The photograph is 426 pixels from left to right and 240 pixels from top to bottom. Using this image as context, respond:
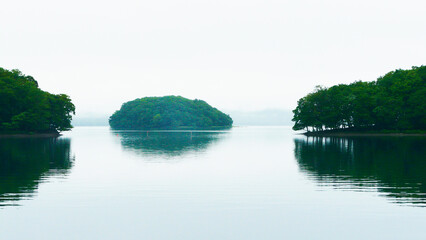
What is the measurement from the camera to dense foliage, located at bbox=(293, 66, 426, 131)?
114m

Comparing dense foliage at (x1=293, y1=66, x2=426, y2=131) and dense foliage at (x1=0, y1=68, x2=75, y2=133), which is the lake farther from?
dense foliage at (x1=293, y1=66, x2=426, y2=131)

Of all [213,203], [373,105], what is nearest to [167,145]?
[213,203]

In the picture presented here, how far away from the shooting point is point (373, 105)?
119812mm

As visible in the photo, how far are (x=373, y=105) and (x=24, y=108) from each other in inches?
4446

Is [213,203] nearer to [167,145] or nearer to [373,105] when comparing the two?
[167,145]

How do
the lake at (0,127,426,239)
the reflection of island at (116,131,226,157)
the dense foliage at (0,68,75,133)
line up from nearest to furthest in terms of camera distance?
the lake at (0,127,426,239) → the reflection of island at (116,131,226,157) → the dense foliage at (0,68,75,133)

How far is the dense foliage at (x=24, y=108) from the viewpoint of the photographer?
106m

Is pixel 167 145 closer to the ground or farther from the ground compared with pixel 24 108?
closer to the ground

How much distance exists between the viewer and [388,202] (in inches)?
752

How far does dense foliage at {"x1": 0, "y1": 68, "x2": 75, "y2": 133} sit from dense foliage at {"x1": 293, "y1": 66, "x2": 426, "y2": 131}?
87088mm

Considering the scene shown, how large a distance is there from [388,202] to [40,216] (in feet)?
57.5

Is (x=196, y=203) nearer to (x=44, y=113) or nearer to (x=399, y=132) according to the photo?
(x=44, y=113)

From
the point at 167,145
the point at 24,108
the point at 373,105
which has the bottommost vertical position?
the point at 167,145

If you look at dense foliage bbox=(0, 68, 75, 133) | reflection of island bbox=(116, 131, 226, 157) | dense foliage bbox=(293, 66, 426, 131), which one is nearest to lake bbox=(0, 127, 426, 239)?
reflection of island bbox=(116, 131, 226, 157)
